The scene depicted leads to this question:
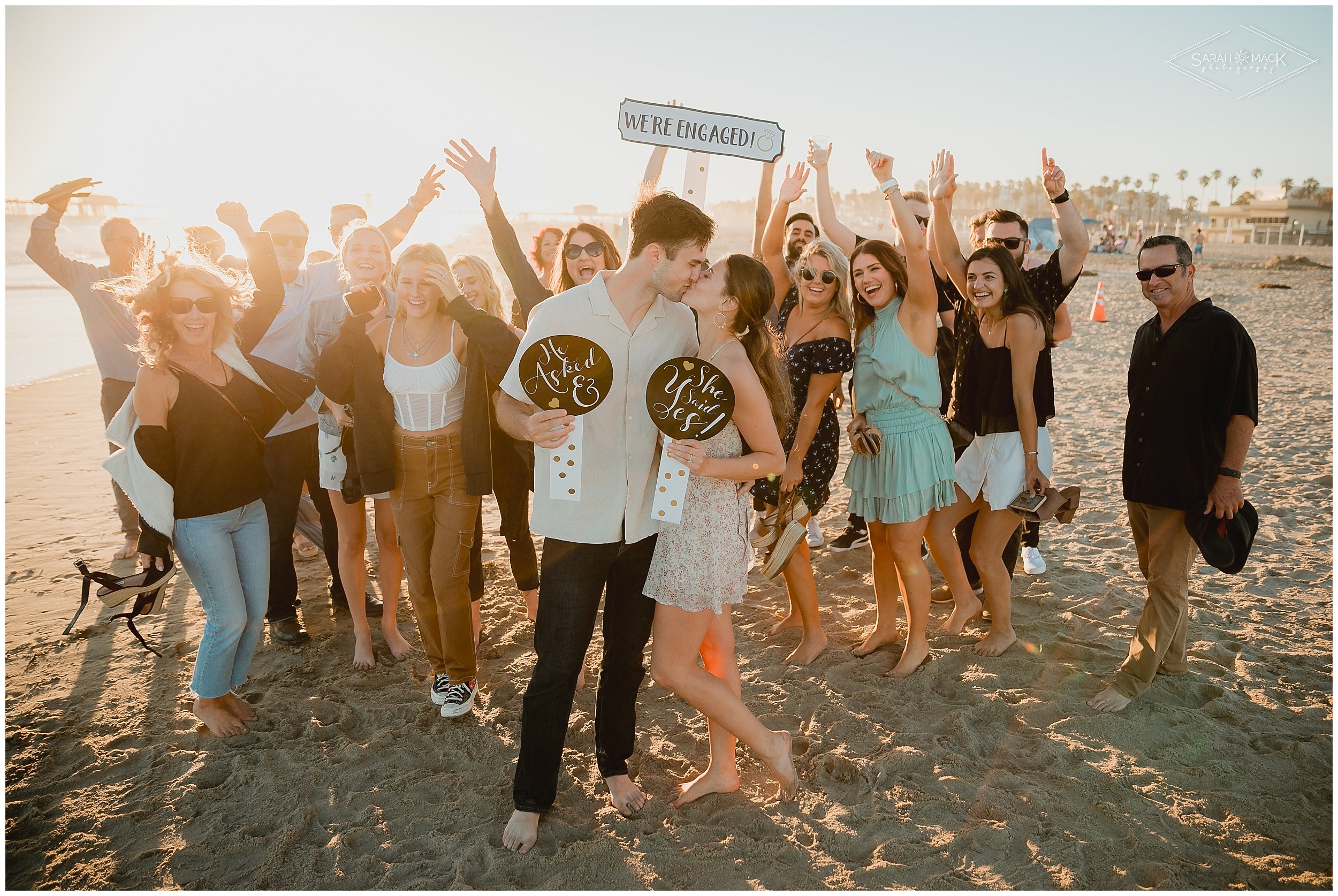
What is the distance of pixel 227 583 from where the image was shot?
137 inches

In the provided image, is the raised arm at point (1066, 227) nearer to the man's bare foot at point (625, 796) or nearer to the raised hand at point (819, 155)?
the raised hand at point (819, 155)

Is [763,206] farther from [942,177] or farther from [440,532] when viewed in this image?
[440,532]

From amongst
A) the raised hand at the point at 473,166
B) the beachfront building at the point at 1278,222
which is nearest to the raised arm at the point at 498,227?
the raised hand at the point at 473,166

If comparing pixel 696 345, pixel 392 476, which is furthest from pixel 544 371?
pixel 392 476

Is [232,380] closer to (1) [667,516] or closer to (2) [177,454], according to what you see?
(2) [177,454]

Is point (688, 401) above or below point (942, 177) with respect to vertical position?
below

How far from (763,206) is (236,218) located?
3625mm

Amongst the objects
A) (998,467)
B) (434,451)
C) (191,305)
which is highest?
(191,305)

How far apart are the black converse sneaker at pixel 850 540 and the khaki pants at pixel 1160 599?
2298mm

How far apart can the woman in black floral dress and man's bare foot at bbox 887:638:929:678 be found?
43 cm

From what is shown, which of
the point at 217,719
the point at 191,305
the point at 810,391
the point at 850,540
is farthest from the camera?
the point at 850,540

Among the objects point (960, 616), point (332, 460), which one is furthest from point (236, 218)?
point (960, 616)

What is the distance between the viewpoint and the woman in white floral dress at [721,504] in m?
2.74

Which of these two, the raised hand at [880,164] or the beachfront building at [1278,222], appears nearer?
the raised hand at [880,164]
